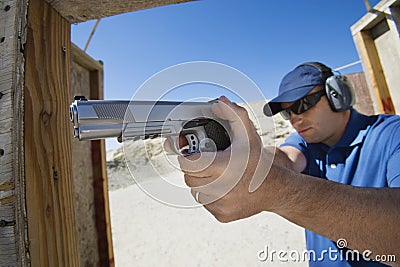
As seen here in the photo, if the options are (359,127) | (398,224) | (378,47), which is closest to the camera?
(398,224)

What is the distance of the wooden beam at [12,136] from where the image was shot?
0.46 m

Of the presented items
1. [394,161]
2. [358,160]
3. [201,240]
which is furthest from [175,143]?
[201,240]

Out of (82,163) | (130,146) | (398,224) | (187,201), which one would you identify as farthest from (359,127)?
(82,163)

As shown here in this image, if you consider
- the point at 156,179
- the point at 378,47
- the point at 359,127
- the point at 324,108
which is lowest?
the point at 156,179

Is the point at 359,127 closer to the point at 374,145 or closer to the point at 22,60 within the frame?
the point at 374,145

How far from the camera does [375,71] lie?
71.8 inches

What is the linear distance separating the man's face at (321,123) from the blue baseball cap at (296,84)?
0.10ft

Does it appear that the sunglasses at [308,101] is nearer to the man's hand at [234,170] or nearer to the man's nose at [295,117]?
the man's nose at [295,117]

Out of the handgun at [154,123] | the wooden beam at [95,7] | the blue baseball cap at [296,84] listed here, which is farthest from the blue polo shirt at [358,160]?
the wooden beam at [95,7]

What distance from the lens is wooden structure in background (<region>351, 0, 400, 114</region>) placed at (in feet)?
5.32

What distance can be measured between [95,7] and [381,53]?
193cm

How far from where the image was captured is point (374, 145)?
1006 millimetres

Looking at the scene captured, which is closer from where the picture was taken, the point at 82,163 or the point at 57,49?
the point at 57,49

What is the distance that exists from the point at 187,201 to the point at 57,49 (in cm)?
49
